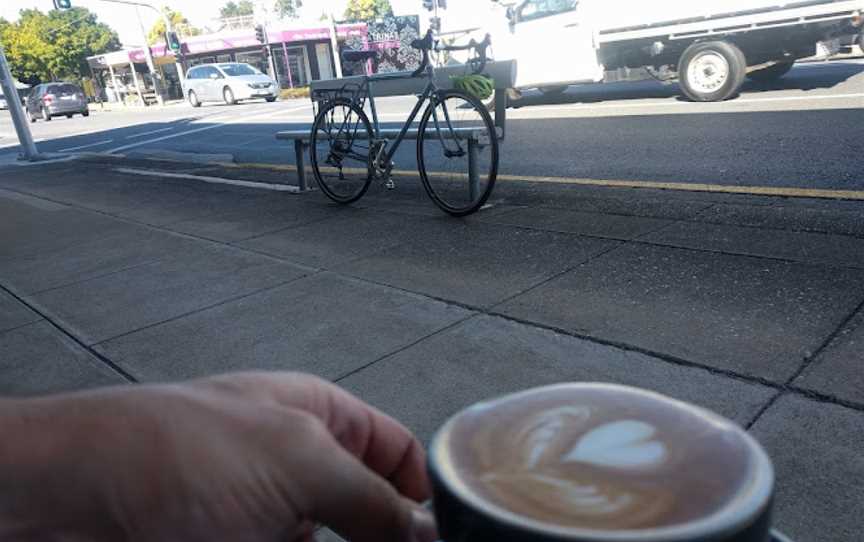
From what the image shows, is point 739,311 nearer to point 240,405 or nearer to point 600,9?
point 240,405

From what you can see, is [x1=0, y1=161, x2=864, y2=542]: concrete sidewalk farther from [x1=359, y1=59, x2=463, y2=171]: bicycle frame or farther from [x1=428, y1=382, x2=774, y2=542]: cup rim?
[x1=428, y1=382, x2=774, y2=542]: cup rim

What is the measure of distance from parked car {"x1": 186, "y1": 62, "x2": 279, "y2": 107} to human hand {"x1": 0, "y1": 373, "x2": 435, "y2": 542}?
94.9 feet

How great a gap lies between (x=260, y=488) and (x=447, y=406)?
75.9 inches

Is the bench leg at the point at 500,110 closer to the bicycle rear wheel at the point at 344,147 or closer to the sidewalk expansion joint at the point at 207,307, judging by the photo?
the bicycle rear wheel at the point at 344,147

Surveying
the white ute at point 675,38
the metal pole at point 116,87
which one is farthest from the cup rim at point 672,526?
the metal pole at point 116,87

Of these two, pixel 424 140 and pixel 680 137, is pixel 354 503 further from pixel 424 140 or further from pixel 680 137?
pixel 680 137

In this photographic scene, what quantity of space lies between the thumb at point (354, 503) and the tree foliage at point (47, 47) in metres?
74.5

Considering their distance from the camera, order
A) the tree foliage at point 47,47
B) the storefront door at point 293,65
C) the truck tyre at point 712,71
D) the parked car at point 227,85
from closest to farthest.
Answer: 1. the truck tyre at point 712,71
2. the parked car at point 227,85
3. the storefront door at point 293,65
4. the tree foliage at point 47,47

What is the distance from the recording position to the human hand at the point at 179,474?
0.75 metres

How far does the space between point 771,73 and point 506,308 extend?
1101 cm

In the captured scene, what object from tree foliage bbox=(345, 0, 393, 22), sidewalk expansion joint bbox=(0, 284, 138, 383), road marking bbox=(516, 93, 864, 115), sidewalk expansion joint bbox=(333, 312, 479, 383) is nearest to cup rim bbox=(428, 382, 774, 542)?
sidewalk expansion joint bbox=(333, 312, 479, 383)

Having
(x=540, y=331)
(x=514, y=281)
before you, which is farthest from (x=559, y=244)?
(x=540, y=331)

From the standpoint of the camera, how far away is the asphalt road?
246 inches

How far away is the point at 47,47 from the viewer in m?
63.7
